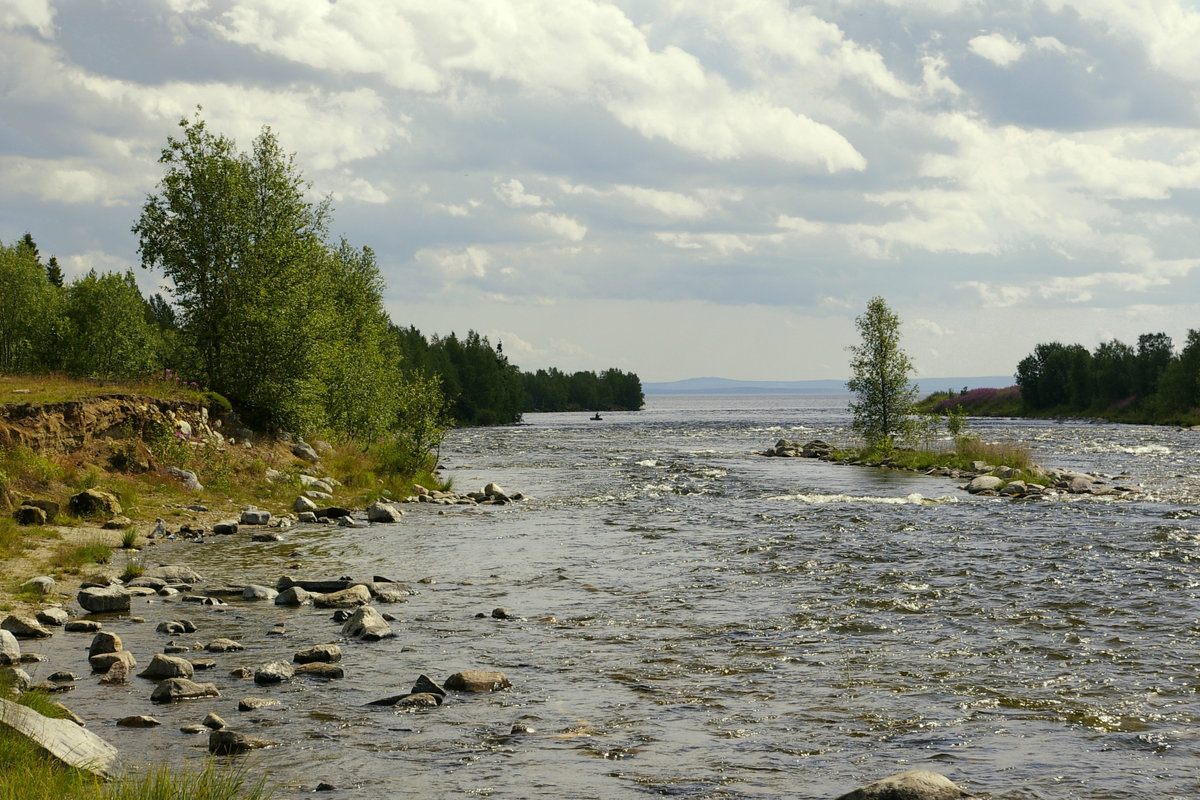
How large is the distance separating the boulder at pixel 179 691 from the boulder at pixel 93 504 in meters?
16.0

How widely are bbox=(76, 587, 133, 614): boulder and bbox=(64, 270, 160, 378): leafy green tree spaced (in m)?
74.8

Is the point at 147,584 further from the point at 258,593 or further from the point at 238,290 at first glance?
the point at 238,290

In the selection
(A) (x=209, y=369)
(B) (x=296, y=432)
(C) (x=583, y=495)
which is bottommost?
(C) (x=583, y=495)

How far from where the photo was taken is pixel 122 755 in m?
9.34

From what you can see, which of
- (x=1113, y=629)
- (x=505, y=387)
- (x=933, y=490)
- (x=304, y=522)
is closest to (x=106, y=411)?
(x=304, y=522)

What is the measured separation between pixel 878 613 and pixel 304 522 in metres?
19.7

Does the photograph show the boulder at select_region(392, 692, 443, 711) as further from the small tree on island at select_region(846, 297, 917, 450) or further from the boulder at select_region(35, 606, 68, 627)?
the small tree on island at select_region(846, 297, 917, 450)

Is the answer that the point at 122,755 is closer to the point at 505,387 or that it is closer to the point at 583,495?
the point at 583,495

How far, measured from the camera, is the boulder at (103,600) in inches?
655

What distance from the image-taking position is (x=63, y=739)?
8289mm

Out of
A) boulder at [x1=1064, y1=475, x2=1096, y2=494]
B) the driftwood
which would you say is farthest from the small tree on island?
the driftwood

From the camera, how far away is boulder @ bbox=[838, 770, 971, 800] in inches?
326

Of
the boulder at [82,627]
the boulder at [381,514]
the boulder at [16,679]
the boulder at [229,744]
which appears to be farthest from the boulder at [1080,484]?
the boulder at [16,679]

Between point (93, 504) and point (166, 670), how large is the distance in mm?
15504
